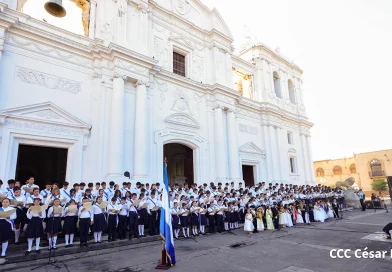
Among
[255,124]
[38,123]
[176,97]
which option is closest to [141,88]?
[176,97]

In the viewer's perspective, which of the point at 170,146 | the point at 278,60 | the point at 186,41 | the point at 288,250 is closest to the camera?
the point at 288,250

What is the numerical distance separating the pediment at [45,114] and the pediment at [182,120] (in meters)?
4.48

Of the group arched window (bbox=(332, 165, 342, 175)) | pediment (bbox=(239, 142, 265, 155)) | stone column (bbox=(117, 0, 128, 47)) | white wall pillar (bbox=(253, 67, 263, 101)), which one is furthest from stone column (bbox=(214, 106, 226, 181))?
arched window (bbox=(332, 165, 342, 175))

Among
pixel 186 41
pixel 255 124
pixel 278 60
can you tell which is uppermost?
pixel 278 60

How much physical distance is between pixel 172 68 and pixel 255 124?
8350 millimetres

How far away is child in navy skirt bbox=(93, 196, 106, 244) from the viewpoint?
7348 millimetres

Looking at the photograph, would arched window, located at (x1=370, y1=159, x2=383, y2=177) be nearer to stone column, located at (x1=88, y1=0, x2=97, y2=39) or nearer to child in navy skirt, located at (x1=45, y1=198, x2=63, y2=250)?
stone column, located at (x1=88, y1=0, x2=97, y2=39)

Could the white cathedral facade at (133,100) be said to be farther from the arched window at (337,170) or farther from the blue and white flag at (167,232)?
the arched window at (337,170)

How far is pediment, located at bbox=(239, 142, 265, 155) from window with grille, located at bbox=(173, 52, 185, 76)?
6.81m

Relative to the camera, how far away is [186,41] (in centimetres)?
1606

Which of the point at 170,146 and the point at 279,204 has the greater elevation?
the point at 170,146

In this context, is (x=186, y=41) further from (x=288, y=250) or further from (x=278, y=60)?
(x=288, y=250)

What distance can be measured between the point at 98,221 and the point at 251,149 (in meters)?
13.2

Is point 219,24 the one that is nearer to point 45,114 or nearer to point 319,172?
point 45,114
